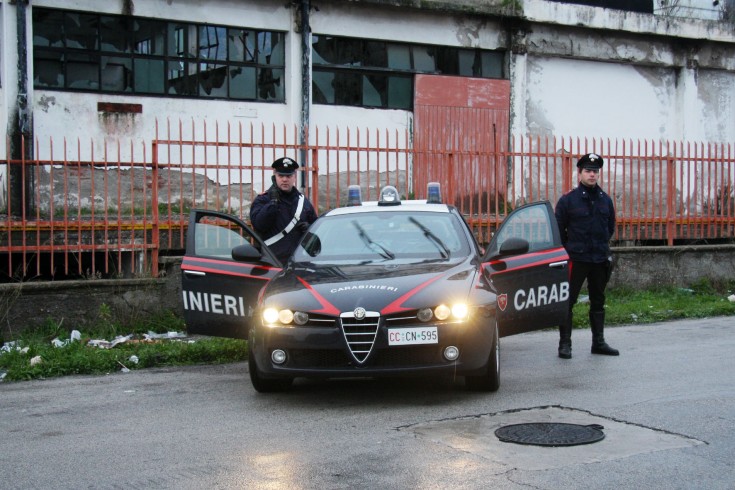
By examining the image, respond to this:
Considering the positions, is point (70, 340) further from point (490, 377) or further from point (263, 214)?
point (490, 377)

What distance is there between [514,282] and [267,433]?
9.97ft

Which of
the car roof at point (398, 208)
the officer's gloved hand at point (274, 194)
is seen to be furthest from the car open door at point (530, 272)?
the officer's gloved hand at point (274, 194)

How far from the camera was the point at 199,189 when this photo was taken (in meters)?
12.4

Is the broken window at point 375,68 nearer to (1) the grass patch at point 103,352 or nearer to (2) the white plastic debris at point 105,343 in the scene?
(1) the grass patch at point 103,352

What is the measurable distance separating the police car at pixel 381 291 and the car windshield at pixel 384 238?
1cm

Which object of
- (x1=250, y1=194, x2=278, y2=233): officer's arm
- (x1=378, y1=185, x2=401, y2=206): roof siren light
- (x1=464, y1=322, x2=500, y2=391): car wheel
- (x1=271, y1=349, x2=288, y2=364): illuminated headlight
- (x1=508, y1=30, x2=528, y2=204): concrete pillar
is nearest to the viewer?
(x1=271, y1=349, x2=288, y2=364): illuminated headlight

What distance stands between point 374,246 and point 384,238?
0.14 metres

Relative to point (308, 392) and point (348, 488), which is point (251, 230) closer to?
point (308, 392)

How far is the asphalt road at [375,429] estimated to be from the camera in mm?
5090

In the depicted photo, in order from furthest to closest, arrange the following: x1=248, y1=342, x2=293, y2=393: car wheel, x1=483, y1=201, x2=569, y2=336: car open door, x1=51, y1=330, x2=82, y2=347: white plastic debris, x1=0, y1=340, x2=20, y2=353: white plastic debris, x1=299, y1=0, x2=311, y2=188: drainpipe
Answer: x1=299, y1=0, x2=311, y2=188: drainpipe
x1=51, y1=330, x2=82, y2=347: white plastic debris
x1=0, y1=340, x2=20, y2=353: white plastic debris
x1=483, y1=201, x2=569, y2=336: car open door
x1=248, y1=342, x2=293, y2=393: car wheel

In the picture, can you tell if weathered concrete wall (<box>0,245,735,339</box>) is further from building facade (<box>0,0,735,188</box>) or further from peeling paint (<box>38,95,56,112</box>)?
peeling paint (<box>38,95,56,112</box>)

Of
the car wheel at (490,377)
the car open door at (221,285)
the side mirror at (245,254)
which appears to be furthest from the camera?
the car open door at (221,285)

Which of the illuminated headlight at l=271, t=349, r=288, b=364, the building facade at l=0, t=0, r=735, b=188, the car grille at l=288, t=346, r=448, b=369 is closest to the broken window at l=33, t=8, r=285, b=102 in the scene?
the building facade at l=0, t=0, r=735, b=188

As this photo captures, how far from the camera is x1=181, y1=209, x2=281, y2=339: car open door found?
333 inches
